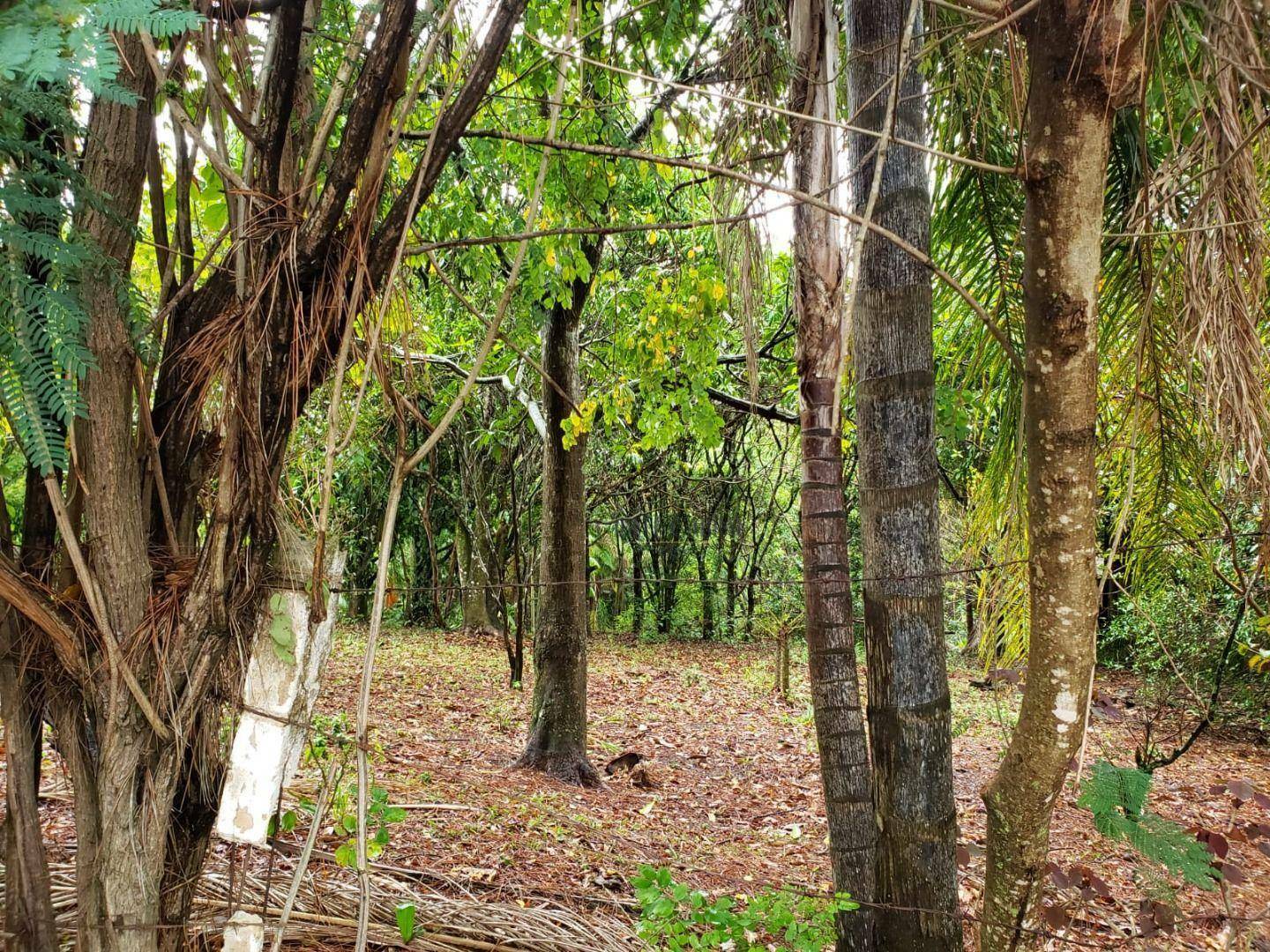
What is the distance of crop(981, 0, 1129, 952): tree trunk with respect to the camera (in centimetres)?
120

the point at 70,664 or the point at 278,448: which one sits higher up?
the point at 278,448

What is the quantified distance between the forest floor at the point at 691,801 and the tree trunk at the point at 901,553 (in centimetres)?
29

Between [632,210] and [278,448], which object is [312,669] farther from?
[632,210]

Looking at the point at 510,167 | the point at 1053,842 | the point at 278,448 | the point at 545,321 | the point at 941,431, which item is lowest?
the point at 1053,842

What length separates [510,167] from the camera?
15.5ft

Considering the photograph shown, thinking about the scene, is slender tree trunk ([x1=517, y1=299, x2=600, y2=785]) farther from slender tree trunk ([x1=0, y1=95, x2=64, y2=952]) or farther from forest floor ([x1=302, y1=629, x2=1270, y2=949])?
slender tree trunk ([x1=0, y1=95, x2=64, y2=952])

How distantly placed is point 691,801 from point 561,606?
5.52 ft

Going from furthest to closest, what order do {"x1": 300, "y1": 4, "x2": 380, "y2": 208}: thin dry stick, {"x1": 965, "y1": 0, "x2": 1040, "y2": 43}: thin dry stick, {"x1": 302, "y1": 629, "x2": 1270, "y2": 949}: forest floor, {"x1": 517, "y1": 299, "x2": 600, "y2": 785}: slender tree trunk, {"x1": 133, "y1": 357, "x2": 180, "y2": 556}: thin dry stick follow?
{"x1": 517, "y1": 299, "x2": 600, "y2": 785}: slender tree trunk < {"x1": 302, "y1": 629, "x2": 1270, "y2": 949}: forest floor < {"x1": 133, "y1": 357, "x2": 180, "y2": 556}: thin dry stick < {"x1": 300, "y1": 4, "x2": 380, "y2": 208}: thin dry stick < {"x1": 965, "y1": 0, "x2": 1040, "y2": 43}: thin dry stick

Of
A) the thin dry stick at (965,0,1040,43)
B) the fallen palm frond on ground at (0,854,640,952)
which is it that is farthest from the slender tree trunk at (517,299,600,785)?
the thin dry stick at (965,0,1040,43)

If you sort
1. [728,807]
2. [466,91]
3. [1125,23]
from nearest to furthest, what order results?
[1125,23], [466,91], [728,807]

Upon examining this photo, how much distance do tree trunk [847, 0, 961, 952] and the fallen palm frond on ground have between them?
920mm

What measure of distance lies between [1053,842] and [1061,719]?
482 cm

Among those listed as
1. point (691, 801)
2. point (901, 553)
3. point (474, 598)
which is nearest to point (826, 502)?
point (901, 553)

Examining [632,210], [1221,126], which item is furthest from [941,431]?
[1221,126]
